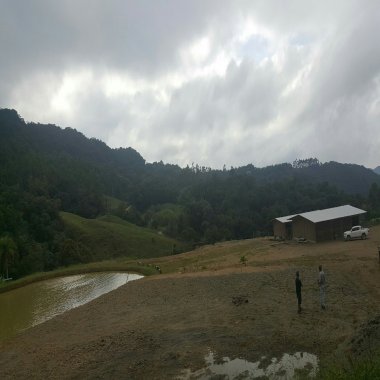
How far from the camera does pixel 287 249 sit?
49031mm

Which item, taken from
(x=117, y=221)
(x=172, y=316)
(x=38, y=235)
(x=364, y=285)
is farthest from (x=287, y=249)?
(x=117, y=221)

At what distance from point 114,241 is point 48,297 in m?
65.3

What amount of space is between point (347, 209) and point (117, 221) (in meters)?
81.8

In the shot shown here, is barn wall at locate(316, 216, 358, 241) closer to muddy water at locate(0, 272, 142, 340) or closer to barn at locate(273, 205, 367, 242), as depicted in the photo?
barn at locate(273, 205, 367, 242)

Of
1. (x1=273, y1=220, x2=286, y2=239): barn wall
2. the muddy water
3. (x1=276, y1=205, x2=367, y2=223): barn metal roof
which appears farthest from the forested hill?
(x1=276, y1=205, x2=367, y2=223): barn metal roof

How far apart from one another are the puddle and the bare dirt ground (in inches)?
16.1

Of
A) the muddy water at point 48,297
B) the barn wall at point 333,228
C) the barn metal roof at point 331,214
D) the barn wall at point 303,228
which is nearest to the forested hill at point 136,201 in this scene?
the muddy water at point 48,297

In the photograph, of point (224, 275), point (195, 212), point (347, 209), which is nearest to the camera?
point (224, 275)

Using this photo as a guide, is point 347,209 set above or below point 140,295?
above

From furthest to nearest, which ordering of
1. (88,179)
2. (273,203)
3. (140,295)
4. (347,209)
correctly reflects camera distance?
1. (88,179)
2. (273,203)
3. (347,209)
4. (140,295)

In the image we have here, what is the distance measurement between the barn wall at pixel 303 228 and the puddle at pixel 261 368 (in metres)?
39.3

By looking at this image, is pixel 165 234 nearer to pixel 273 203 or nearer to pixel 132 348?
pixel 273 203

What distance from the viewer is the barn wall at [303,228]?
5222 centimetres

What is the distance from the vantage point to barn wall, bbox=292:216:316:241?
52.2 meters
